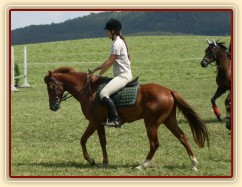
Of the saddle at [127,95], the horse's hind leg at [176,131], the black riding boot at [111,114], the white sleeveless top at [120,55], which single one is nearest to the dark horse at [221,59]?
the horse's hind leg at [176,131]

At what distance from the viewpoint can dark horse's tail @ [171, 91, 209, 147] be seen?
29.0 feet

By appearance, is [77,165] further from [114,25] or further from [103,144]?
[114,25]

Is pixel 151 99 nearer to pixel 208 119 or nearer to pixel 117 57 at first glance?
pixel 117 57

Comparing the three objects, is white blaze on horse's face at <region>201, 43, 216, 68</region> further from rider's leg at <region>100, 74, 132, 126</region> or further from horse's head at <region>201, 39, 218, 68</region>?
rider's leg at <region>100, 74, 132, 126</region>

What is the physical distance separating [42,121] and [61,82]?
6.10 metres

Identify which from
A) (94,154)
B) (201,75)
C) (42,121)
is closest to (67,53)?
(201,75)

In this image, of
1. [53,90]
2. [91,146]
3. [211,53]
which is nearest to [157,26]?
[211,53]

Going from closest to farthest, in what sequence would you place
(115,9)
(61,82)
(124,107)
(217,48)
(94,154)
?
(115,9) → (124,107) → (61,82) → (94,154) → (217,48)

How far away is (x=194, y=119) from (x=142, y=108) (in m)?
1.02

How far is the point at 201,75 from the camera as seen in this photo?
125ft

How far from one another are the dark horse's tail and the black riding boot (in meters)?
1.12

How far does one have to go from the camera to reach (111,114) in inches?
346

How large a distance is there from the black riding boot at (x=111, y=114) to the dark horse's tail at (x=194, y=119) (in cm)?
112

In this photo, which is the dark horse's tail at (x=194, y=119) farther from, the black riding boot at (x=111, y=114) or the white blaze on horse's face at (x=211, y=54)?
the white blaze on horse's face at (x=211, y=54)
